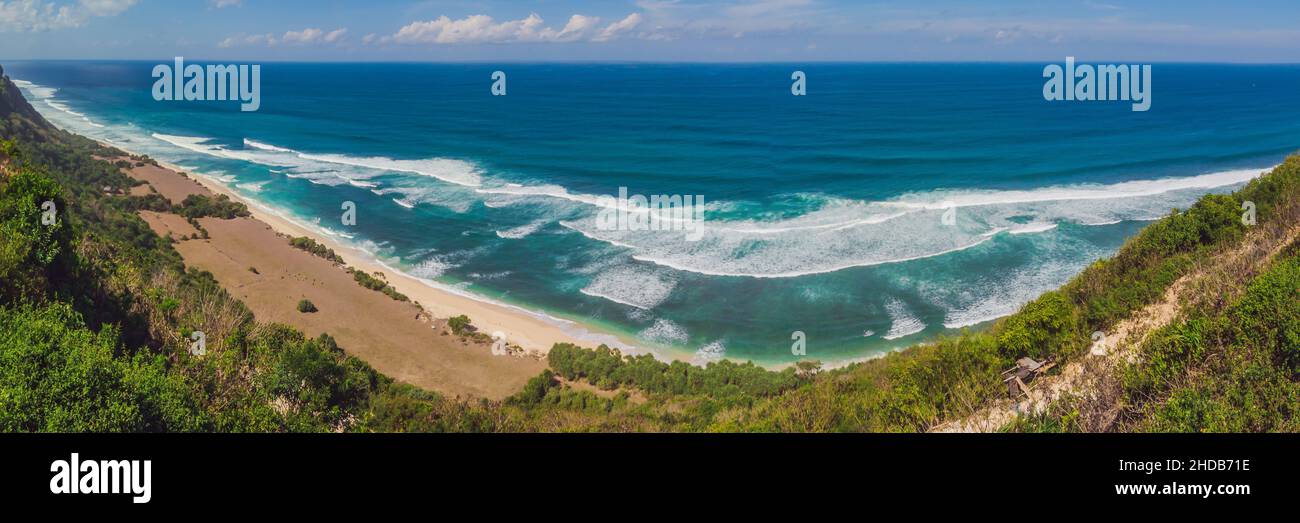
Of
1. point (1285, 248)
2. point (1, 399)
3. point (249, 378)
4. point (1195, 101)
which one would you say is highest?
point (1195, 101)

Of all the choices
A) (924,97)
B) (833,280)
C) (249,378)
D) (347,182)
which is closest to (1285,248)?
(833,280)

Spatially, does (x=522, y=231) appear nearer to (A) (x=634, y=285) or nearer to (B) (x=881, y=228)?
(A) (x=634, y=285)

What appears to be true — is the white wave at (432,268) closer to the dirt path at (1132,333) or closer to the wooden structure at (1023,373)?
the wooden structure at (1023,373)

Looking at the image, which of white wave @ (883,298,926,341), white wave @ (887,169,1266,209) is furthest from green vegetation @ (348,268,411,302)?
white wave @ (887,169,1266,209)

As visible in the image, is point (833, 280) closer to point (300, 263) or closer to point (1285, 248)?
point (1285, 248)

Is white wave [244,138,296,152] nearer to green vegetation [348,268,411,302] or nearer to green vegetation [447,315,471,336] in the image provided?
green vegetation [348,268,411,302]

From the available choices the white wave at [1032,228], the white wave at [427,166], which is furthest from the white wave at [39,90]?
the white wave at [1032,228]
